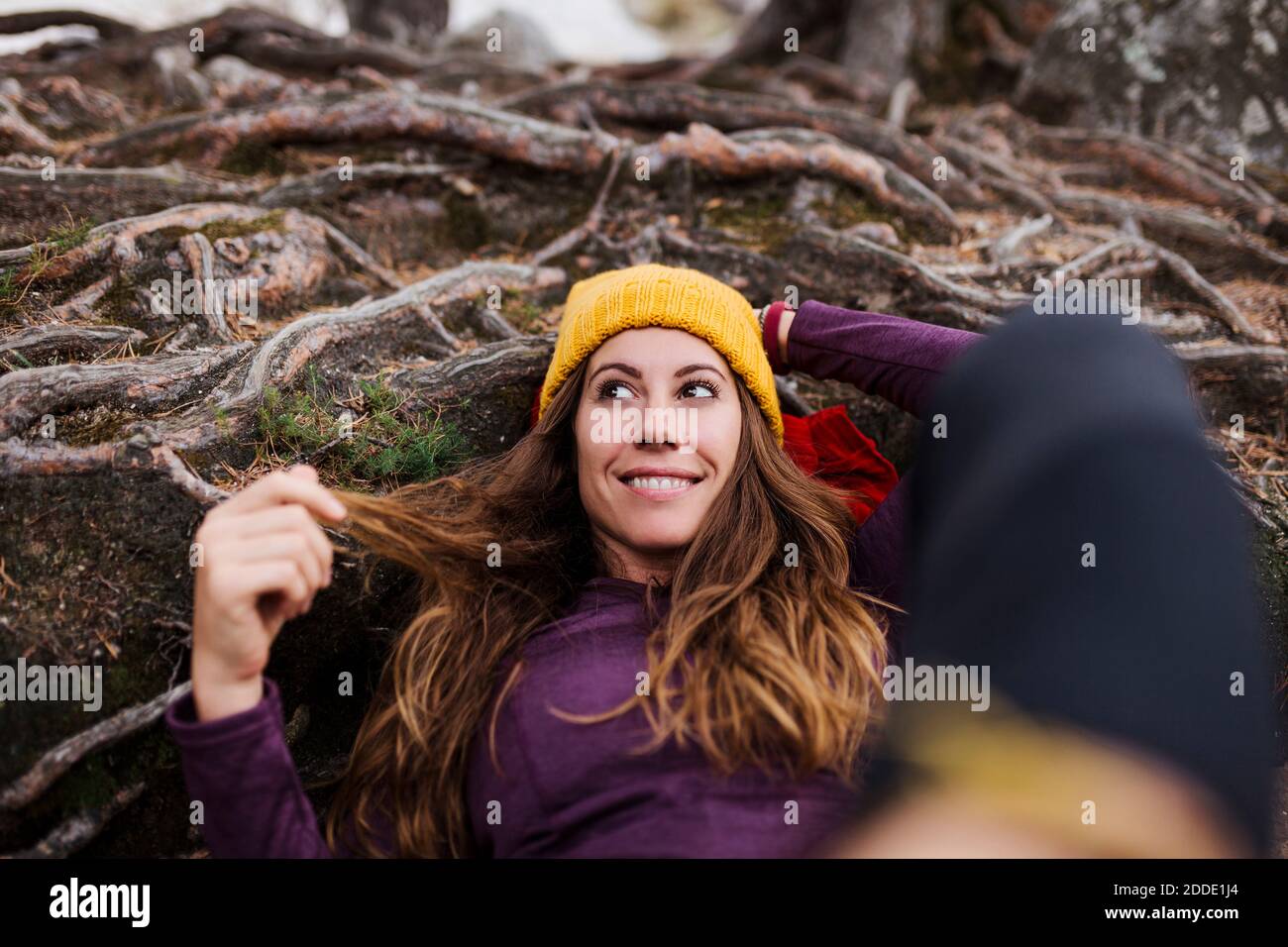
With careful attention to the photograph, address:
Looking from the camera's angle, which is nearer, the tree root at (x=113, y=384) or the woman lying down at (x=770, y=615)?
the woman lying down at (x=770, y=615)

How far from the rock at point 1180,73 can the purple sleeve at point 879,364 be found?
4.53m

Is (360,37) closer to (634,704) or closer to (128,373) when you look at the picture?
(128,373)

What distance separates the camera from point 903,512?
2.52 meters

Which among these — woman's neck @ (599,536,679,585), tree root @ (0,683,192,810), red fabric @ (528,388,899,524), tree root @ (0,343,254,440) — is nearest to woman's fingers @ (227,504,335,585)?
tree root @ (0,683,192,810)

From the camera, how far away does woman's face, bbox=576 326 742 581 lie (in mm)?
2537

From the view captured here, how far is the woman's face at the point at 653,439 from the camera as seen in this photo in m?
2.54

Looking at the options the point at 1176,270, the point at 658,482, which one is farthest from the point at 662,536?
the point at 1176,270

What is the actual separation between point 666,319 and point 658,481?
0.60 metres

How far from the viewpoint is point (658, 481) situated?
8.41 feet
